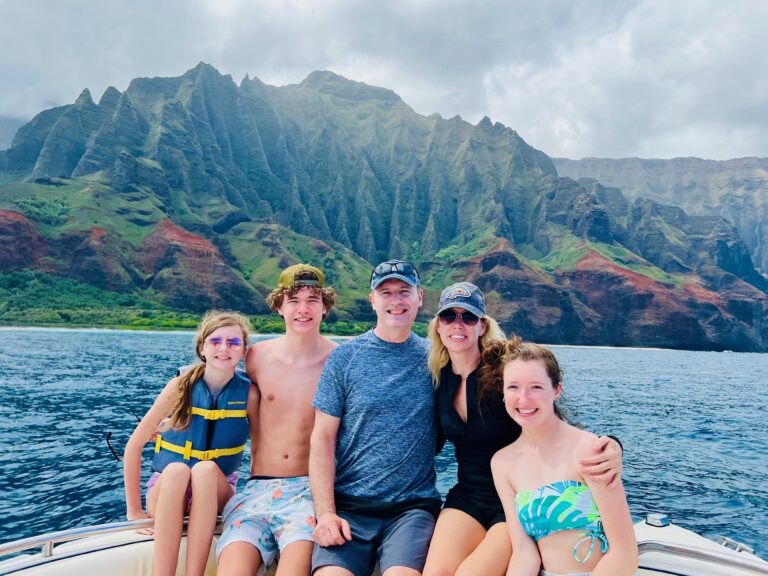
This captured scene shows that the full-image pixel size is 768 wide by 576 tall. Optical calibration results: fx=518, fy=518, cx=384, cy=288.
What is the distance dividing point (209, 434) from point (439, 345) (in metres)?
2.25

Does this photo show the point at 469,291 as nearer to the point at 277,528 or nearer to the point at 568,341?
the point at 277,528

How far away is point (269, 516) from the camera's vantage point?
4.30 metres

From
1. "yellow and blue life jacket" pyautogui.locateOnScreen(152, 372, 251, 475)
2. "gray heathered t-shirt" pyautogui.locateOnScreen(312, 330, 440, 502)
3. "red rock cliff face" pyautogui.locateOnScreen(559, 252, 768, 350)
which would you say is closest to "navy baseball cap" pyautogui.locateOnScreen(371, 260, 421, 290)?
"gray heathered t-shirt" pyautogui.locateOnScreen(312, 330, 440, 502)

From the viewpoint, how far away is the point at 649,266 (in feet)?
582

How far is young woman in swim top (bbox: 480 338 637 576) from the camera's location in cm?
Answer: 334

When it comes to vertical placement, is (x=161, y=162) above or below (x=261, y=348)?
above

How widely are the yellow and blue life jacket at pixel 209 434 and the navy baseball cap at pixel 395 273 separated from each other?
5.63ft

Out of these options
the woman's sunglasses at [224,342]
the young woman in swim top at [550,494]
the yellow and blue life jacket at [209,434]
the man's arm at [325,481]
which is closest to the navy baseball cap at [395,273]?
the young woman in swim top at [550,494]

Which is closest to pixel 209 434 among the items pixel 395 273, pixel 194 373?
pixel 194 373

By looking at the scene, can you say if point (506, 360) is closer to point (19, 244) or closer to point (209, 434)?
point (209, 434)

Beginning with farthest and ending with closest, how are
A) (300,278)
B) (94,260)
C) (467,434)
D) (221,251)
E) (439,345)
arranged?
(221,251) → (94,260) → (300,278) → (439,345) → (467,434)

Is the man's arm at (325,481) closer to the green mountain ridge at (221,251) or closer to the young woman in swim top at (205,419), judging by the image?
the young woman in swim top at (205,419)

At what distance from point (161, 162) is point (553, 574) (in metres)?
185

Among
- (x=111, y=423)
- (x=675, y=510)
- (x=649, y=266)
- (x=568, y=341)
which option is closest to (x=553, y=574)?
(x=675, y=510)
